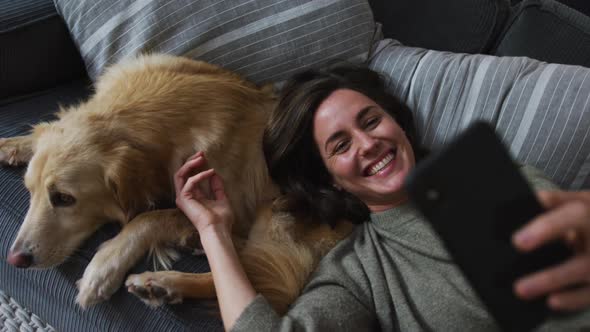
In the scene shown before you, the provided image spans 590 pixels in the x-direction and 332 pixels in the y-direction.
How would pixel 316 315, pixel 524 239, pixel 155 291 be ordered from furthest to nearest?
1. pixel 155 291
2. pixel 316 315
3. pixel 524 239

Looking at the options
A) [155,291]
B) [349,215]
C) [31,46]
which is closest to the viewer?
[155,291]

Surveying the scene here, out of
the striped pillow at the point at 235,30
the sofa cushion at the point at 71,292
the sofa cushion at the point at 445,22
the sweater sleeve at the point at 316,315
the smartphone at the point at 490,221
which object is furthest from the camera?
the sofa cushion at the point at 445,22

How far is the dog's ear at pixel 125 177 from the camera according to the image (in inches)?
47.6

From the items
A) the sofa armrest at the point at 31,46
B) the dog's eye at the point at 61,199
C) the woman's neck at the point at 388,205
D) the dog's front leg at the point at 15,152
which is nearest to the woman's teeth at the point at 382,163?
the woman's neck at the point at 388,205

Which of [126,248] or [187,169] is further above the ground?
[187,169]

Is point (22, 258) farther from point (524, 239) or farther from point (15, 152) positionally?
point (524, 239)

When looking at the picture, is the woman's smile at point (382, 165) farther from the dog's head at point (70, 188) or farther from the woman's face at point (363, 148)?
the dog's head at point (70, 188)

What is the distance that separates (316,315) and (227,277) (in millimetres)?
199

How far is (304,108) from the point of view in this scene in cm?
131

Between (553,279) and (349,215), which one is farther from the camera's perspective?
(349,215)

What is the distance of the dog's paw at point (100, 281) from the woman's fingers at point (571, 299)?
0.90 m

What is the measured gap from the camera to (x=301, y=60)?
1470mm

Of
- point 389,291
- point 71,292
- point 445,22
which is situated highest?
point 445,22

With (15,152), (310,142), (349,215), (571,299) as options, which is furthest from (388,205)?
(15,152)
